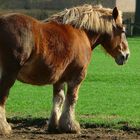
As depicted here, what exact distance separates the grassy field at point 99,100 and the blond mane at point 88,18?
102cm

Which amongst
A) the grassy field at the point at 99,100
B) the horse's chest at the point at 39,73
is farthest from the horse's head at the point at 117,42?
the horse's chest at the point at 39,73

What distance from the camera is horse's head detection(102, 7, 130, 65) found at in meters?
9.54

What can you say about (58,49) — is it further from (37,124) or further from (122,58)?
(37,124)

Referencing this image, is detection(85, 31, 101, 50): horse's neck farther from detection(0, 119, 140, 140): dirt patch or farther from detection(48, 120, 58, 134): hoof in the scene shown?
detection(48, 120, 58, 134): hoof

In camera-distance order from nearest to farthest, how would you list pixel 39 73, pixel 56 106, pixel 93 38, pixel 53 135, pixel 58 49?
pixel 39 73 < pixel 58 49 < pixel 53 135 < pixel 56 106 < pixel 93 38

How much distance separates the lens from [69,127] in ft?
29.4

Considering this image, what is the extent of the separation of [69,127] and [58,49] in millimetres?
1343

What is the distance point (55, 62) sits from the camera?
8352 mm

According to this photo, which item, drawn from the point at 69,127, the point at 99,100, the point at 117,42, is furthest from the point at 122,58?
the point at 99,100

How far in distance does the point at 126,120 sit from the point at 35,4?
58.4m

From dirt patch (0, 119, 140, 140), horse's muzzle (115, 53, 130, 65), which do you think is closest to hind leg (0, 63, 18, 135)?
dirt patch (0, 119, 140, 140)

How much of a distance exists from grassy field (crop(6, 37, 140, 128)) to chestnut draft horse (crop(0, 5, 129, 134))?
0.89 m

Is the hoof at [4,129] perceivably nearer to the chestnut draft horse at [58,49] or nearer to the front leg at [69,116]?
the chestnut draft horse at [58,49]

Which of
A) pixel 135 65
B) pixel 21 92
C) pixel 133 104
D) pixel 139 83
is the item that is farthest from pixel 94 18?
pixel 135 65
